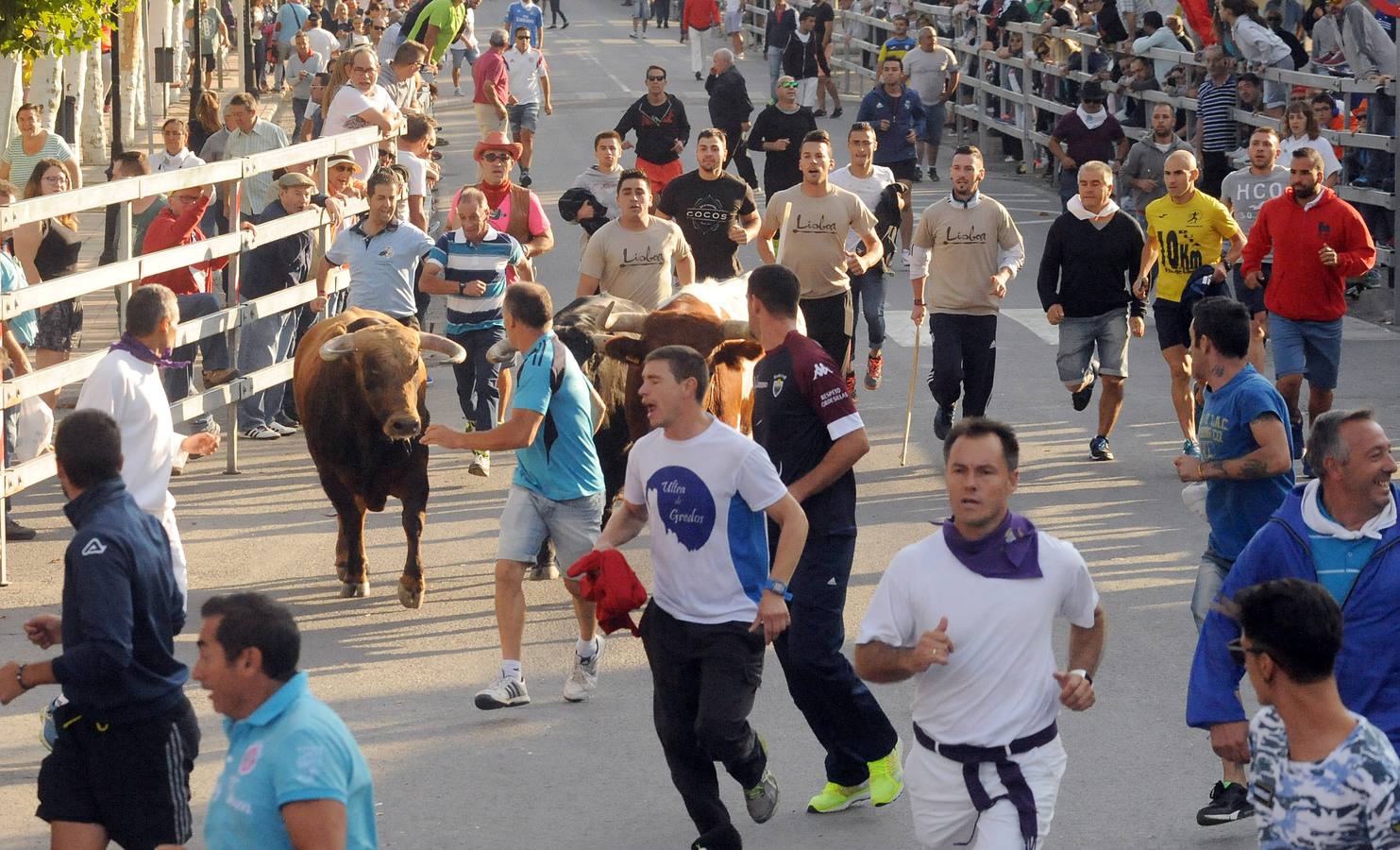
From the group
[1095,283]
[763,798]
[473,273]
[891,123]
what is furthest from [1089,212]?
[891,123]

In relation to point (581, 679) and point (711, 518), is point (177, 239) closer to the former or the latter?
point (581, 679)

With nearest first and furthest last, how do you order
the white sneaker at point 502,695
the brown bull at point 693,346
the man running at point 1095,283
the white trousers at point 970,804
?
the white trousers at point 970,804 → the white sneaker at point 502,695 → the brown bull at point 693,346 → the man running at point 1095,283

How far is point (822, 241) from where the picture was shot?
41.2ft

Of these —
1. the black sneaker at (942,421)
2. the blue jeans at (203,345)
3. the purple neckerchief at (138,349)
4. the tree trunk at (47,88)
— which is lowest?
the black sneaker at (942,421)

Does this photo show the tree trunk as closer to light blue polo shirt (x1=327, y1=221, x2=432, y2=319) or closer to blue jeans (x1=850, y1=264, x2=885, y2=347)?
light blue polo shirt (x1=327, y1=221, x2=432, y2=319)

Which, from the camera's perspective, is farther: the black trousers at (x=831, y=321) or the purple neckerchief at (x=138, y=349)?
the black trousers at (x=831, y=321)

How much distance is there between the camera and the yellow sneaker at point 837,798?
707 centimetres

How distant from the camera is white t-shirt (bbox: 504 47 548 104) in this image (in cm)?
2611

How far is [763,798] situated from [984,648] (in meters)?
1.96

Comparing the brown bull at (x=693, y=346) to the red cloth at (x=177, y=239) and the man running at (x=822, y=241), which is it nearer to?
the man running at (x=822, y=241)

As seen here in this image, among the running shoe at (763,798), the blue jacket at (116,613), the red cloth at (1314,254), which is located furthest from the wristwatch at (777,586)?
the red cloth at (1314,254)

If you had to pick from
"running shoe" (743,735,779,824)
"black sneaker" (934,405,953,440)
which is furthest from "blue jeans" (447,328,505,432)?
"running shoe" (743,735,779,824)

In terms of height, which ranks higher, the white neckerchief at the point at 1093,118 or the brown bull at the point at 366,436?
the white neckerchief at the point at 1093,118

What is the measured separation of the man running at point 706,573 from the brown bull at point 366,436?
11.7 feet
